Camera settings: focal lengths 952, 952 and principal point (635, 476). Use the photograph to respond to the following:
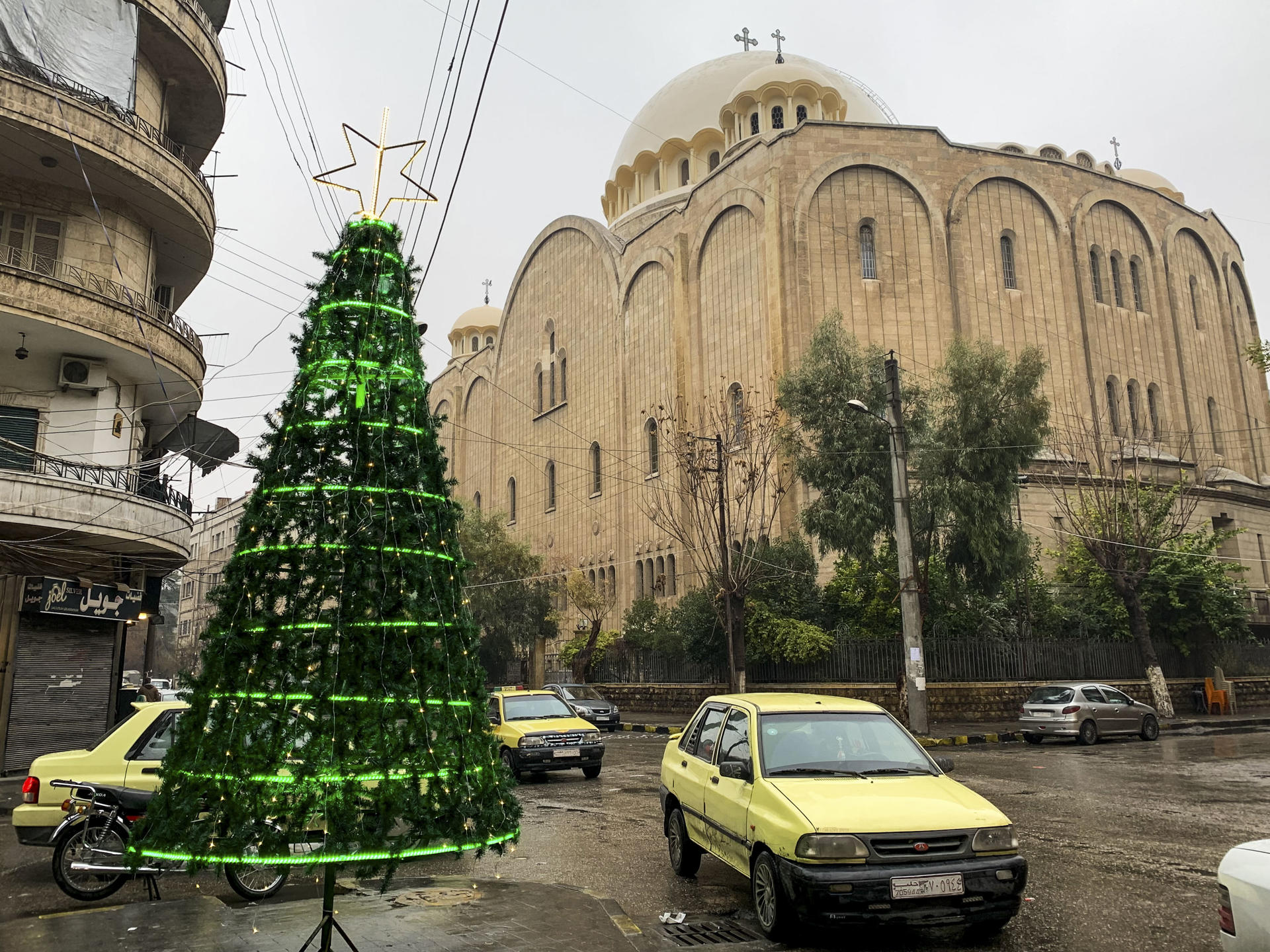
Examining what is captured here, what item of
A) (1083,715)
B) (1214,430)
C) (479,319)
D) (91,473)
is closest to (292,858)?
(91,473)

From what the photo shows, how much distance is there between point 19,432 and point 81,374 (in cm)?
131

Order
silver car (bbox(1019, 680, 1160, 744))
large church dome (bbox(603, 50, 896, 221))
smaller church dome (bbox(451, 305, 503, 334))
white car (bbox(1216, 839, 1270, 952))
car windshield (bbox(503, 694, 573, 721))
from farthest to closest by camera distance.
A: smaller church dome (bbox(451, 305, 503, 334)), large church dome (bbox(603, 50, 896, 221)), silver car (bbox(1019, 680, 1160, 744)), car windshield (bbox(503, 694, 573, 721)), white car (bbox(1216, 839, 1270, 952))

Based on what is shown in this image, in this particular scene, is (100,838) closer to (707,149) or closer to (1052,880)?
(1052,880)

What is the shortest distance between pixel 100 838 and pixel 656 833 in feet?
15.3

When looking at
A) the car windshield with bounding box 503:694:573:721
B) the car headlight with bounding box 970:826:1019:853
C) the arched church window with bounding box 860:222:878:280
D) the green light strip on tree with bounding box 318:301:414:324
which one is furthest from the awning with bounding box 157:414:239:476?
the arched church window with bounding box 860:222:878:280

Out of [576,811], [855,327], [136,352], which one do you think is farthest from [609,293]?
[576,811]

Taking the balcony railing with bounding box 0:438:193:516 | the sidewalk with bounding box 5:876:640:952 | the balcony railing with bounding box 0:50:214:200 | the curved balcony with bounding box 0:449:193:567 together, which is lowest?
the sidewalk with bounding box 5:876:640:952

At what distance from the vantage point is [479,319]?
6662cm

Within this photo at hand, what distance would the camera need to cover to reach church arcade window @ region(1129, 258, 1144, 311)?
3600 centimetres

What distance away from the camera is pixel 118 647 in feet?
59.3

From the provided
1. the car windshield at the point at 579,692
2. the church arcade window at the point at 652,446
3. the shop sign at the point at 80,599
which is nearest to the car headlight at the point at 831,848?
the shop sign at the point at 80,599

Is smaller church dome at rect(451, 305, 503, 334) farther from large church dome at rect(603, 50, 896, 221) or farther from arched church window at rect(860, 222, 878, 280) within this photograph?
arched church window at rect(860, 222, 878, 280)

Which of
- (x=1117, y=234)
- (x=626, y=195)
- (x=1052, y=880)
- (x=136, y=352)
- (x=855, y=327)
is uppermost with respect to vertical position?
Answer: (x=626, y=195)

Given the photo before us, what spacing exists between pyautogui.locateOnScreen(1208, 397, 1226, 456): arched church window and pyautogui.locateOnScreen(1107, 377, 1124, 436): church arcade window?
232 inches
